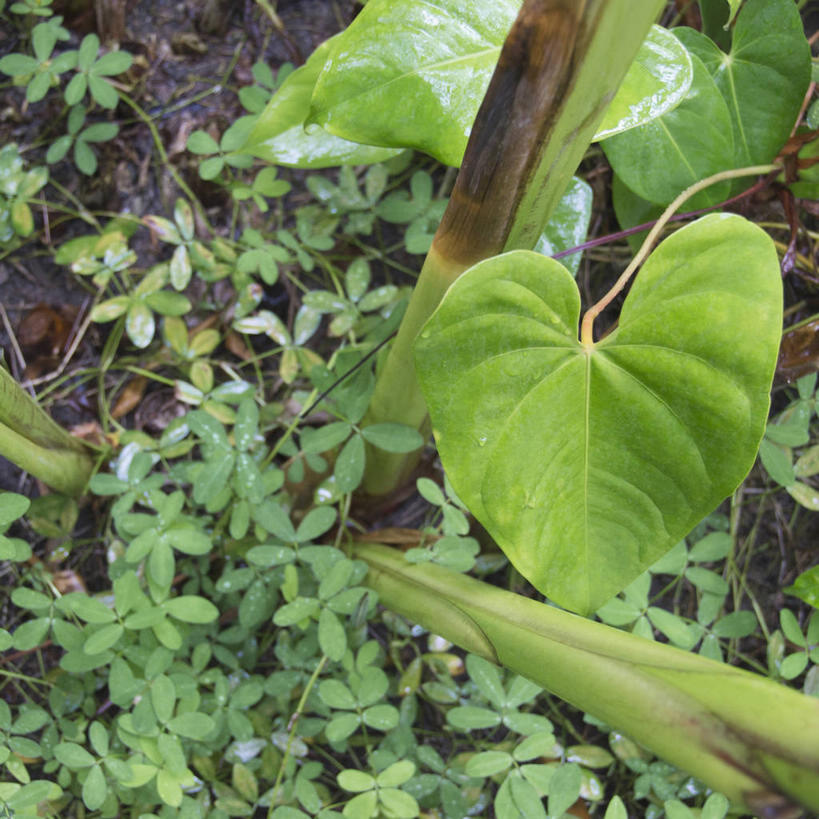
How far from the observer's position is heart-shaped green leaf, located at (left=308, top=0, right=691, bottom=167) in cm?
77

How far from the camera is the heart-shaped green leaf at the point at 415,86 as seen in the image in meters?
0.77

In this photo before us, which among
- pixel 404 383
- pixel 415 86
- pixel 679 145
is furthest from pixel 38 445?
pixel 679 145

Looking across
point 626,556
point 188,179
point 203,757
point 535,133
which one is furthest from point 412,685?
point 188,179

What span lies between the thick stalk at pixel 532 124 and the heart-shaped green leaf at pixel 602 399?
78 mm

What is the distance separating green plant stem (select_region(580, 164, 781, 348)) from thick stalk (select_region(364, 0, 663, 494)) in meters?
0.11

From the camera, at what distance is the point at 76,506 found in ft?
4.09

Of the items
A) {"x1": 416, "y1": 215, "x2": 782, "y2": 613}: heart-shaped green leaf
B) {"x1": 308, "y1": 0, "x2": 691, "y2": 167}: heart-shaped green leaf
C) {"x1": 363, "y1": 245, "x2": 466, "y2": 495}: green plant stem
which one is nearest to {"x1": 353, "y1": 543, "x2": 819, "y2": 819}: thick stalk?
{"x1": 416, "y1": 215, "x2": 782, "y2": 613}: heart-shaped green leaf

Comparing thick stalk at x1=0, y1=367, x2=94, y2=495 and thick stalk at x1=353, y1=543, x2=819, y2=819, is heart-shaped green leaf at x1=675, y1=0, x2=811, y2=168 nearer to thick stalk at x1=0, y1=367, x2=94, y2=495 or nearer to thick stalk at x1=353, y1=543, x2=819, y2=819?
thick stalk at x1=353, y1=543, x2=819, y2=819

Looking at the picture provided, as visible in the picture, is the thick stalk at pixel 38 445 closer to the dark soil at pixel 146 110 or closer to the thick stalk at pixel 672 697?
the dark soil at pixel 146 110

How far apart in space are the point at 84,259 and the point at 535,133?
3.26 ft

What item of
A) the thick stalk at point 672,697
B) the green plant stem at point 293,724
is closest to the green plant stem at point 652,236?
the thick stalk at point 672,697

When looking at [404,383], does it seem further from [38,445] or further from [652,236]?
[38,445]

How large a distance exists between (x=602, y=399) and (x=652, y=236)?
0.23m

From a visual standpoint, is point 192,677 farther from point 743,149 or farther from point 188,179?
point 743,149
